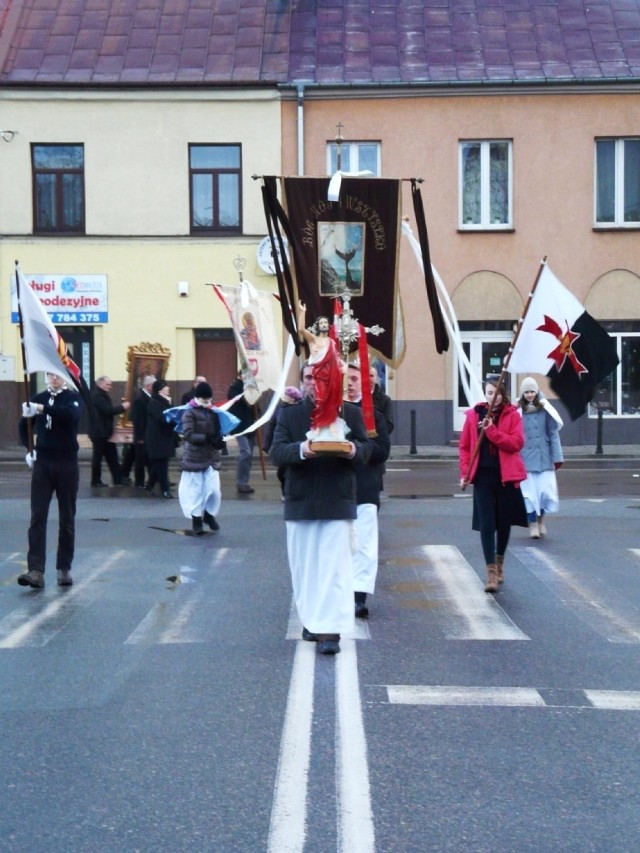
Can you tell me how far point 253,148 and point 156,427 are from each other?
41.8 feet

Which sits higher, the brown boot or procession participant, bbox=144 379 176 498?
procession participant, bbox=144 379 176 498

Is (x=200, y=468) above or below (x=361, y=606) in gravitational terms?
above

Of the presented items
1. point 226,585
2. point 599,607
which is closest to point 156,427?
point 226,585

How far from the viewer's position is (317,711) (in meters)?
6.29

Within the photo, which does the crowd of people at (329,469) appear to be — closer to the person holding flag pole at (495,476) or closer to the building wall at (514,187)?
the person holding flag pole at (495,476)

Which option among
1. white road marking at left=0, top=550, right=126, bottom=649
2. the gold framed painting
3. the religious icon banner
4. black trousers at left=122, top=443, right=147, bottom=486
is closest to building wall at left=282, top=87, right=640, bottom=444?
the gold framed painting

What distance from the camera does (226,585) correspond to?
1044 centimetres

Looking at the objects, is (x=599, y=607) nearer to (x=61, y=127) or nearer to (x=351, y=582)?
(x=351, y=582)

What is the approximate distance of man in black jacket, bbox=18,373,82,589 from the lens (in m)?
10.3

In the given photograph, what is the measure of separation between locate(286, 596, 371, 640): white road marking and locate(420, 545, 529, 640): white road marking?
0.56 metres

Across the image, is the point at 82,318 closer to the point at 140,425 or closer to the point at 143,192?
the point at 143,192

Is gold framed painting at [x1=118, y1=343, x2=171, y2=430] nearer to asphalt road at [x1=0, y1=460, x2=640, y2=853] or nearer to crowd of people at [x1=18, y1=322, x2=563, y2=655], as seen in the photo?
crowd of people at [x1=18, y1=322, x2=563, y2=655]

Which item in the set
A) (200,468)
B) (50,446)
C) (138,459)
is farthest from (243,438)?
(50,446)

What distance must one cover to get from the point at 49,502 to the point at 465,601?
11.6 feet
